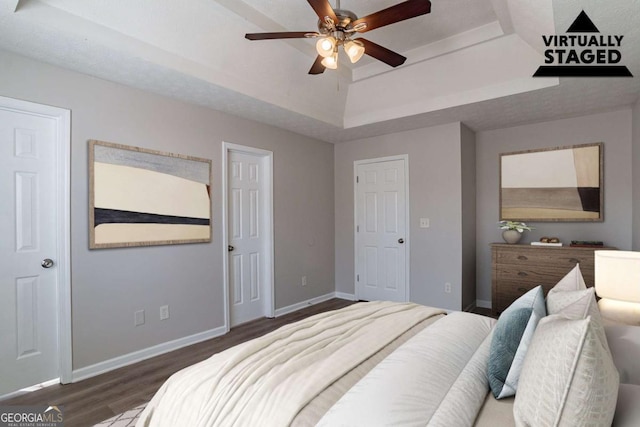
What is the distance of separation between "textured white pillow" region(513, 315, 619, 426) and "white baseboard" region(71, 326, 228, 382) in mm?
3057

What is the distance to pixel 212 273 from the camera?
3.56m

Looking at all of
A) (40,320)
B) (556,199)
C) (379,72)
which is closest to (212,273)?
(40,320)

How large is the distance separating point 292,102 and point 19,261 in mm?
2752

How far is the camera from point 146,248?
3037 millimetres

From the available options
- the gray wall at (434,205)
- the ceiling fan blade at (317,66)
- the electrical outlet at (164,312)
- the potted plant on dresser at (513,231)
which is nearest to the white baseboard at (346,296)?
the gray wall at (434,205)

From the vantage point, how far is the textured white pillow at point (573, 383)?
2.52 feet

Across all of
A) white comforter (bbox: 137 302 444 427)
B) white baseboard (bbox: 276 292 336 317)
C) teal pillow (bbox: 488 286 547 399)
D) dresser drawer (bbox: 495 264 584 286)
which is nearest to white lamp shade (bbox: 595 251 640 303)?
teal pillow (bbox: 488 286 547 399)

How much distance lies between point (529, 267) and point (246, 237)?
10.7 feet

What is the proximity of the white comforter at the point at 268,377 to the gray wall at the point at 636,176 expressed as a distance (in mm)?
3112

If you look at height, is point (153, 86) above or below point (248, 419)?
above

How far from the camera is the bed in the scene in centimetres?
103

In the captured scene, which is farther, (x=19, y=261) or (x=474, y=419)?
(x=19, y=261)

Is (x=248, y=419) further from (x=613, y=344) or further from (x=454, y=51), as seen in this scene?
(x=454, y=51)

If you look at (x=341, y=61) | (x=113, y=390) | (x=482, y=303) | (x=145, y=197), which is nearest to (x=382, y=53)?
(x=341, y=61)
